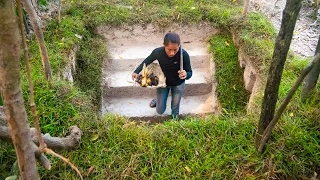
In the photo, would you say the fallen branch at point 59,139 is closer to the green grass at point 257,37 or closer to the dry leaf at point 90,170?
the dry leaf at point 90,170

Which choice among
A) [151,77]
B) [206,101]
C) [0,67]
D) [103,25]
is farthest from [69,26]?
[0,67]

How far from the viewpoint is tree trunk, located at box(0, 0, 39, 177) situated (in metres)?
1.05

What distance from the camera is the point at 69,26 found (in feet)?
15.0

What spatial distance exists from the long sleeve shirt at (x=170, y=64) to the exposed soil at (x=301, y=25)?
183cm

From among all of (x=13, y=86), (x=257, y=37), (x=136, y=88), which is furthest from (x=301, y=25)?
(x=13, y=86)

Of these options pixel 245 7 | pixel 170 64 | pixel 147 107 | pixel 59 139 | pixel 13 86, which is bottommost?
pixel 147 107

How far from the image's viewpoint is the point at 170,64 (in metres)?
3.51

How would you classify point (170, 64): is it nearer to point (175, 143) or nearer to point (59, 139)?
point (175, 143)

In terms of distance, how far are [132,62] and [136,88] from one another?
57 centimetres

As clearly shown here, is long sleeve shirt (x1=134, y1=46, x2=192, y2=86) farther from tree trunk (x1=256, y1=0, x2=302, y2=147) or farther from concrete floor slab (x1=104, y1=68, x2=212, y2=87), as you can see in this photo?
tree trunk (x1=256, y1=0, x2=302, y2=147)

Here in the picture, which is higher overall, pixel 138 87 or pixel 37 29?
pixel 37 29

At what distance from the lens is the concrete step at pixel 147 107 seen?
4.50 meters

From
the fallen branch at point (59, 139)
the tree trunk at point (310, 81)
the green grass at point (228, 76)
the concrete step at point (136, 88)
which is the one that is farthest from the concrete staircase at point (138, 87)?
the fallen branch at point (59, 139)

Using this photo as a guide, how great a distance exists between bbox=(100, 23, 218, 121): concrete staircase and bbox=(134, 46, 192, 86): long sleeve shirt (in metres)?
0.84
